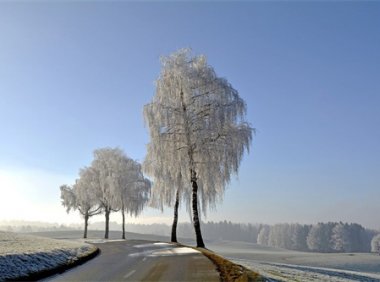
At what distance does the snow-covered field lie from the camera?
15941 mm

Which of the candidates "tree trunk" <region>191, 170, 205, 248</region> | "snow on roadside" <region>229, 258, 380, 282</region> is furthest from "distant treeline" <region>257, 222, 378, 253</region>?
"snow on roadside" <region>229, 258, 380, 282</region>

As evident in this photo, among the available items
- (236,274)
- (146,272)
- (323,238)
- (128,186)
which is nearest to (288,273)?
(236,274)

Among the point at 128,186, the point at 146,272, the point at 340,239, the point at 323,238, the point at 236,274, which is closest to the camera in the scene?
the point at 236,274

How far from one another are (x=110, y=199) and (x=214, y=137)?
31275 millimetres

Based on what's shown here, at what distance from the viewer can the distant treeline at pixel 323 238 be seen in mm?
149875

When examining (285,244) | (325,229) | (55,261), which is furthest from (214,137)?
(285,244)

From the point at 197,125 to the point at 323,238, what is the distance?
14808cm

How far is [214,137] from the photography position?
27.5 meters

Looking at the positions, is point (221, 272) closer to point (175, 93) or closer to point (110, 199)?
point (175, 93)

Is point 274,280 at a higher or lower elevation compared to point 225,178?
lower

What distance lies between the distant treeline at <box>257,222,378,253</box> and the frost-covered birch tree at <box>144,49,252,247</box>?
134379 mm

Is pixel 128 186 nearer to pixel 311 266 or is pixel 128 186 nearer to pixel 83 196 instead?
pixel 83 196

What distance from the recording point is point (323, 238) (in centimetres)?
15825

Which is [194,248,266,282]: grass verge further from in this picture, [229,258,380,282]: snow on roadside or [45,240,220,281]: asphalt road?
[229,258,380,282]: snow on roadside
